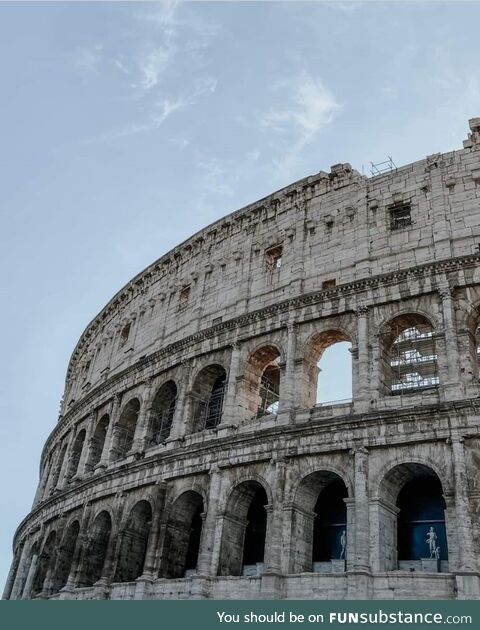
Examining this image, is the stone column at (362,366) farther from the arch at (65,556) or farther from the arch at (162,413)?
the arch at (65,556)

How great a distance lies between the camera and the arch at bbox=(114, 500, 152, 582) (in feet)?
66.2

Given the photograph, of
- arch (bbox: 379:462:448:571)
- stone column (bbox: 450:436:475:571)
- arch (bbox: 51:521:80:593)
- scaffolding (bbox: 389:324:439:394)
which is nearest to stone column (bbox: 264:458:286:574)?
arch (bbox: 379:462:448:571)

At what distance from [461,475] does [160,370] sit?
1235 centimetres

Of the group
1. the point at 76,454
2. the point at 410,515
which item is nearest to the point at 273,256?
the point at 410,515

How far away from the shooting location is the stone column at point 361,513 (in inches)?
583

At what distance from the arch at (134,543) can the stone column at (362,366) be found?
8.27 metres

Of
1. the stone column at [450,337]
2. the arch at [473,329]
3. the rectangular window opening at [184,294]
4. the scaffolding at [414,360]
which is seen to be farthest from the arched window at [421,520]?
the rectangular window opening at [184,294]

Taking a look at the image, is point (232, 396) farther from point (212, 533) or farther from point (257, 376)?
point (212, 533)

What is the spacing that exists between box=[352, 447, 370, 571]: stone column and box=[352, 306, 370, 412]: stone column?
1451 mm

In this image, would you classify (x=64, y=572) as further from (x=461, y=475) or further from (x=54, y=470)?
(x=461, y=475)

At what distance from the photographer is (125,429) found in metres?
25.0

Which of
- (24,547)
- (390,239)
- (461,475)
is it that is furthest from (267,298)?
(24,547)
